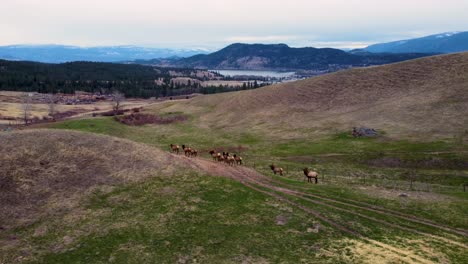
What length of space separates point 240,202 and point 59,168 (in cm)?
2018

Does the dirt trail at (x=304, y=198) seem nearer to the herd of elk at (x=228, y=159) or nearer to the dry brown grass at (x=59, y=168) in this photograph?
the herd of elk at (x=228, y=159)

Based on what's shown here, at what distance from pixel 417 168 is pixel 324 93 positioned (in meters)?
61.2

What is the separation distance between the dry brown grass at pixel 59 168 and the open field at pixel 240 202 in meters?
0.14

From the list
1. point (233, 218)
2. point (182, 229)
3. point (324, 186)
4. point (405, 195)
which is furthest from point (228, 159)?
point (405, 195)

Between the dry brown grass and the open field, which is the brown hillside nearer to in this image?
the open field

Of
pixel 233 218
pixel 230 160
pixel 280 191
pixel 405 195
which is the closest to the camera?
pixel 233 218

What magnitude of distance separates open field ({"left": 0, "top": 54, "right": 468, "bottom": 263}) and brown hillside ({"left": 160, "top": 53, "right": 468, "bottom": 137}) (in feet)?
21.0

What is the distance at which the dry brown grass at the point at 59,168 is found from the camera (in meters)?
34.0

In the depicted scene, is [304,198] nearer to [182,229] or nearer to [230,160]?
[182,229]

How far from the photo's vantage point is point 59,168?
39.7 m

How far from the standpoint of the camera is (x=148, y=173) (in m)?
41.4

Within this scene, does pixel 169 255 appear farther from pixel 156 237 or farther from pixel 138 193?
pixel 138 193

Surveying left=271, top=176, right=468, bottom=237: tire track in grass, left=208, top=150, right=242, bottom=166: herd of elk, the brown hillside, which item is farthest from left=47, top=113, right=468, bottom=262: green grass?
the brown hillside

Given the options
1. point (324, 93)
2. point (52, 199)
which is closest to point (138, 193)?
point (52, 199)
